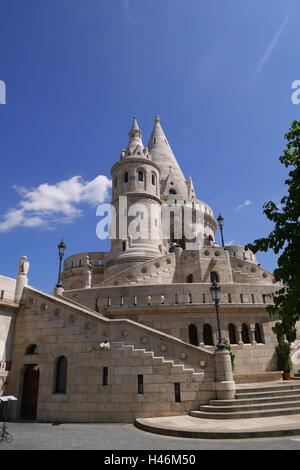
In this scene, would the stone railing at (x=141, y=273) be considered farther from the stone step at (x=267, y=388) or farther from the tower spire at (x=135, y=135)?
the tower spire at (x=135, y=135)

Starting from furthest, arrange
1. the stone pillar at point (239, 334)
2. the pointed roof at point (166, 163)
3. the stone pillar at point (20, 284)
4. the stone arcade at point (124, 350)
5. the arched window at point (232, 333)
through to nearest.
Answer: the pointed roof at point (166, 163)
the arched window at point (232, 333)
the stone pillar at point (239, 334)
the stone pillar at point (20, 284)
the stone arcade at point (124, 350)

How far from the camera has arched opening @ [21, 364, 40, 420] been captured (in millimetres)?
13555

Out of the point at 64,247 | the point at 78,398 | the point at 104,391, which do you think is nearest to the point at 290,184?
the point at 104,391

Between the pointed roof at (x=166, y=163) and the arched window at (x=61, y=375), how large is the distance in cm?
3512

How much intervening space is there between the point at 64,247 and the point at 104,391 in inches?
434

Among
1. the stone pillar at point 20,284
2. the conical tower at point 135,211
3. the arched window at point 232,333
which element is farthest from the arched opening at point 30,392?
the conical tower at point 135,211

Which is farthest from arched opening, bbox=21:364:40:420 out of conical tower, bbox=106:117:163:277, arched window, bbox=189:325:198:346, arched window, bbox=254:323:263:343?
conical tower, bbox=106:117:163:277

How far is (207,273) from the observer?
25328 millimetres

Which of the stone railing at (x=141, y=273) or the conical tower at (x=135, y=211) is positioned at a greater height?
the conical tower at (x=135, y=211)

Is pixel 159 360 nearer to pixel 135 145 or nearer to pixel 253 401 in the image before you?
pixel 253 401

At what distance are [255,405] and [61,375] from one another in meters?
8.18

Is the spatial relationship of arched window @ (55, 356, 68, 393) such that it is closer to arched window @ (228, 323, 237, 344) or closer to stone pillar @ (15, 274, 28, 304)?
stone pillar @ (15, 274, 28, 304)

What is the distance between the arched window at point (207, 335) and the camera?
17266 mm

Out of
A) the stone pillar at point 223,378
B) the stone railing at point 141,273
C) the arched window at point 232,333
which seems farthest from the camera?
the stone railing at point 141,273
